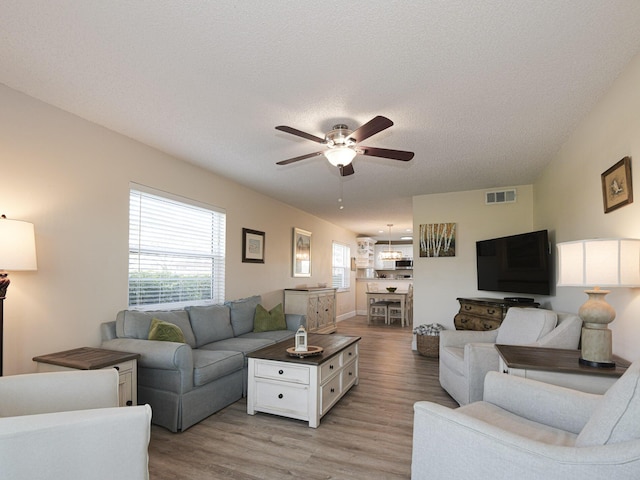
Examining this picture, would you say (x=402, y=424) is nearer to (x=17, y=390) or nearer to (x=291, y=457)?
(x=291, y=457)

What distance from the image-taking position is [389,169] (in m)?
4.16

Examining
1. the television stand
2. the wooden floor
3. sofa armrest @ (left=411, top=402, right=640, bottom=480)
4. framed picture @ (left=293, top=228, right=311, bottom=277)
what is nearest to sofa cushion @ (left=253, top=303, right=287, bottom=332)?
the wooden floor

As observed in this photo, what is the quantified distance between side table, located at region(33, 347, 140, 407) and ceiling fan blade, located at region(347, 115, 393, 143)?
90.3 inches

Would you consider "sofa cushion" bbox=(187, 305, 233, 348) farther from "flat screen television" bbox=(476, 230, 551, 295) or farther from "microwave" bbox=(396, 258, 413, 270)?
"microwave" bbox=(396, 258, 413, 270)

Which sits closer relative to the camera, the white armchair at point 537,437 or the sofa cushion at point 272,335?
the white armchair at point 537,437

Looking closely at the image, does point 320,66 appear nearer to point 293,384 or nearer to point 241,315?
point 293,384

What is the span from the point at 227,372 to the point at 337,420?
1046 millimetres

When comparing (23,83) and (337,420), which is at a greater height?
(23,83)

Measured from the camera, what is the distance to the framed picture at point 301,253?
6645 mm

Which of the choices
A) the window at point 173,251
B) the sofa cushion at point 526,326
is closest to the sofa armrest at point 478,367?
the sofa cushion at point 526,326

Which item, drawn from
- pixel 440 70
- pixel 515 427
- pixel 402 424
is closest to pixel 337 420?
pixel 402 424

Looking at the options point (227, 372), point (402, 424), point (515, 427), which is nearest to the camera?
point (515, 427)

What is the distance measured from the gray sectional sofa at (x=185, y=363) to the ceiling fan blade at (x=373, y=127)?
6.80 feet

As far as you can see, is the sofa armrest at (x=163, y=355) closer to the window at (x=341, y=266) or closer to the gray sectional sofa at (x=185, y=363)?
the gray sectional sofa at (x=185, y=363)
